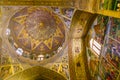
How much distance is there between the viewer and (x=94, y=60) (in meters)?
12.3

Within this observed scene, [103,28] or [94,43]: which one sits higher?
[103,28]

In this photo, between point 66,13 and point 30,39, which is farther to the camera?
point 30,39

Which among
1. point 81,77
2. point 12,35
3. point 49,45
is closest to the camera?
point 81,77

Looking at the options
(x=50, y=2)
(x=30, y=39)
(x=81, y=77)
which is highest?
(x=50, y=2)

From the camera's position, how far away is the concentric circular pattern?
14688 mm

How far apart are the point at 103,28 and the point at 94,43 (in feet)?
6.45

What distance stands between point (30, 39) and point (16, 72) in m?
2.90

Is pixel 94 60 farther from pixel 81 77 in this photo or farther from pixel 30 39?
pixel 30 39

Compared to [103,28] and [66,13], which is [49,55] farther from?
[103,28]

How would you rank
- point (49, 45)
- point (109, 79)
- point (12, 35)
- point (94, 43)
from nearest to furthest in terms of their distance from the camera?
1. point (109, 79)
2. point (94, 43)
3. point (12, 35)
4. point (49, 45)

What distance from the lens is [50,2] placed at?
10461mm

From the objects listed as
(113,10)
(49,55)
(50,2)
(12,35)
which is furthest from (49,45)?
(113,10)

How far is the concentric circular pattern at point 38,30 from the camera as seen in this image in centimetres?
1469

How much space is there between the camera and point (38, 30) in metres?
15.9
